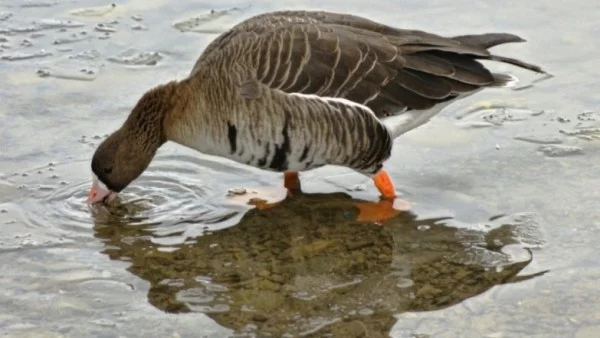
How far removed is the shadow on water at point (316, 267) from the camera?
6125 mm

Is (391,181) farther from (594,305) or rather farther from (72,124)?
(72,124)

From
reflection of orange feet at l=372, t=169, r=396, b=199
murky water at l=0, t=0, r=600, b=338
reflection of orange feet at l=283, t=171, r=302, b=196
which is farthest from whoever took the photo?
reflection of orange feet at l=283, t=171, r=302, b=196

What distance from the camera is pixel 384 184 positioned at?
7.50 metres

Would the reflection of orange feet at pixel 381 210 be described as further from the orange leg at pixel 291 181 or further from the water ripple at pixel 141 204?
the water ripple at pixel 141 204

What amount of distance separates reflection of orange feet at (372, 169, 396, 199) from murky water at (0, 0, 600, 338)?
200 mm

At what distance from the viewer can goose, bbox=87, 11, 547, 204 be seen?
7227 mm

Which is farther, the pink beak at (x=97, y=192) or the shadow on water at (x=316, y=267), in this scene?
the pink beak at (x=97, y=192)

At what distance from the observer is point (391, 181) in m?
7.74

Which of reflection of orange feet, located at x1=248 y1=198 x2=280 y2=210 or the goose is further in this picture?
reflection of orange feet, located at x1=248 y1=198 x2=280 y2=210

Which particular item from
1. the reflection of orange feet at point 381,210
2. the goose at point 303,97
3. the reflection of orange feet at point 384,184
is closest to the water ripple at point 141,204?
the goose at point 303,97

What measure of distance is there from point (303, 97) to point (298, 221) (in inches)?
32.7

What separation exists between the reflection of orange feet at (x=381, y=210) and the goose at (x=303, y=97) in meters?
0.07

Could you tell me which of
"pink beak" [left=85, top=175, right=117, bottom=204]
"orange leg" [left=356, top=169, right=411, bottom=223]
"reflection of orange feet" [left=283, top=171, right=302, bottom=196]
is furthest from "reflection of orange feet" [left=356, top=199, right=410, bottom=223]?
"pink beak" [left=85, top=175, right=117, bottom=204]

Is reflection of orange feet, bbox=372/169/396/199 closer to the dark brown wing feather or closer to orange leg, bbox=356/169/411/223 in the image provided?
orange leg, bbox=356/169/411/223
